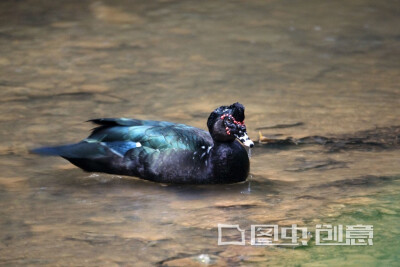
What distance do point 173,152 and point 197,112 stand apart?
72.9 inches

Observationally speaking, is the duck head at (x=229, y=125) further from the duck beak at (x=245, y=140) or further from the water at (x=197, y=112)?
the water at (x=197, y=112)

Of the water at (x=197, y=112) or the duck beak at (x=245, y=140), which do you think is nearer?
the water at (x=197, y=112)

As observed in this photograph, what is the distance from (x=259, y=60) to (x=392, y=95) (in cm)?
185

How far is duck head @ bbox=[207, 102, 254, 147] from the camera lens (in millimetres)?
6578

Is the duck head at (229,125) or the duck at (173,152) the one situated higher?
the duck head at (229,125)

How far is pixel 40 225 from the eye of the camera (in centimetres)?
575

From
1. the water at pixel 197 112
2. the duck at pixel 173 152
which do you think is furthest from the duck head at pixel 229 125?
the water at pixel 197 112

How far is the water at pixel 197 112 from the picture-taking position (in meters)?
5.49

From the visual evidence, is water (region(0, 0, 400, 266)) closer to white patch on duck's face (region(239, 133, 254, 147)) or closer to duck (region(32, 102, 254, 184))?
duck (region(32, 102, 254, 184))

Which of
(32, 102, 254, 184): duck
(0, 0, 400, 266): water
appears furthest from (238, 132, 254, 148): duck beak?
(0, 0, 400, 266): water

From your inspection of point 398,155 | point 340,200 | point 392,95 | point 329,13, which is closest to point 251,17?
point 329,13

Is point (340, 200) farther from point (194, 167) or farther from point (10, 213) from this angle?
point (10, 213)

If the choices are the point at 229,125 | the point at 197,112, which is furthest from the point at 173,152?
the point at 197,112

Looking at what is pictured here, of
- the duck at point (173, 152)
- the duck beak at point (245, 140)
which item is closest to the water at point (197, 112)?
the duck at point (173, 152)
